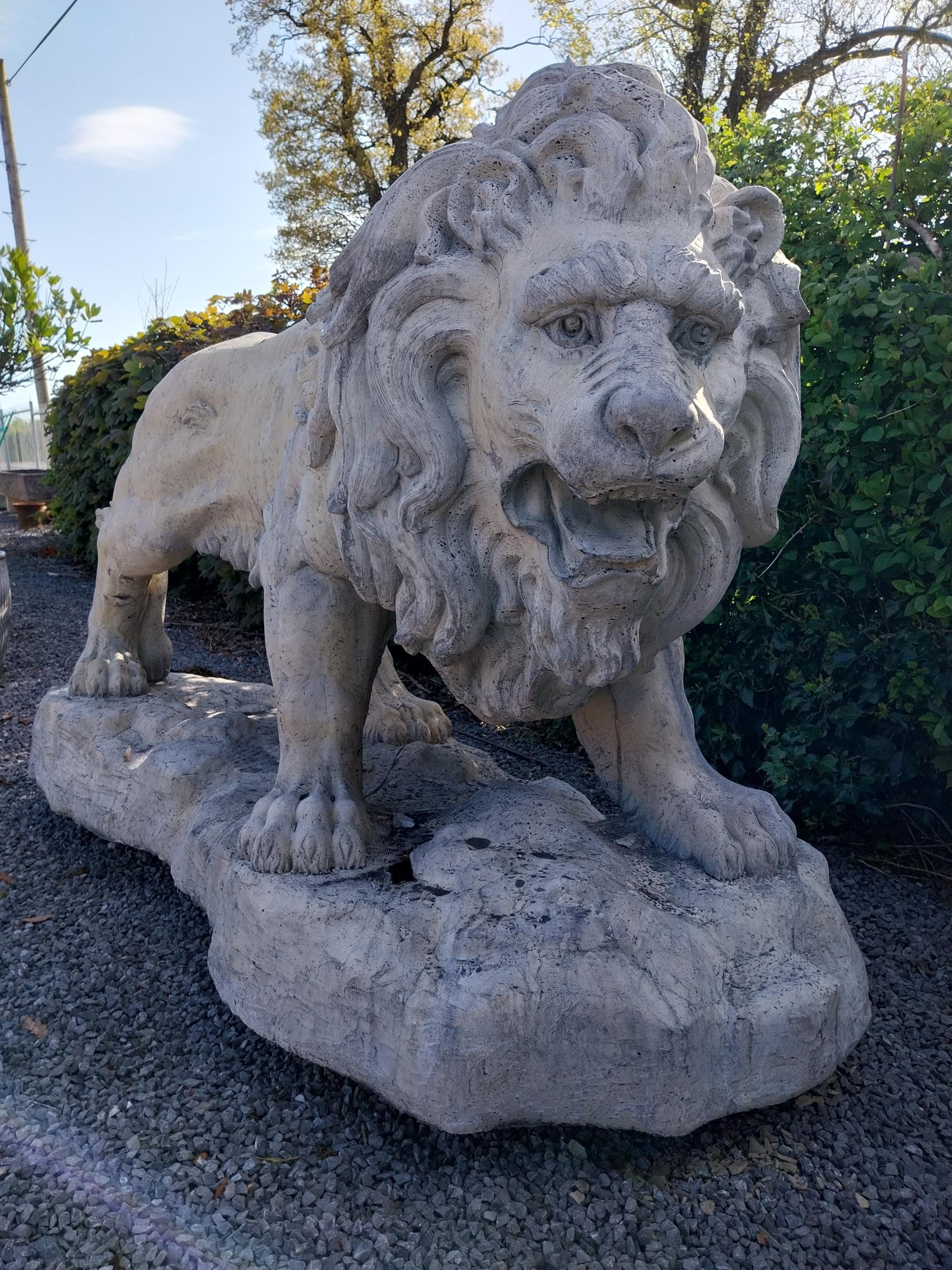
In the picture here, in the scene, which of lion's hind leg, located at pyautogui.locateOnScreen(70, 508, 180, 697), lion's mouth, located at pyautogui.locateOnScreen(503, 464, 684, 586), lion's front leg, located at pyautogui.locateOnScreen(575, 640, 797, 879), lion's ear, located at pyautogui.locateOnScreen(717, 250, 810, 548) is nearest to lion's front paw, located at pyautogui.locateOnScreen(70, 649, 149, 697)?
lion's hind leg, located at pyautogui.locateOnScreen(70, 508, 180, 697)

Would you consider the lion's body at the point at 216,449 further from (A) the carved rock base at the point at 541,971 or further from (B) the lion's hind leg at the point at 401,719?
(A) the carved rock base at the point at 541,971

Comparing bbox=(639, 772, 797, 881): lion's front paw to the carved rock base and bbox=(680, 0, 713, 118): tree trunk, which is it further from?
bbox=(680, 0, 713, 118): tree trunk

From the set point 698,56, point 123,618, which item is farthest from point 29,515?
point 698,56

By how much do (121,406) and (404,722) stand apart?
15.5ft

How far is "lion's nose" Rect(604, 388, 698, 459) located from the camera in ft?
4.79

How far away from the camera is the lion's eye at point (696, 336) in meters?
1.63

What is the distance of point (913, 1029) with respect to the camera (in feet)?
7.76

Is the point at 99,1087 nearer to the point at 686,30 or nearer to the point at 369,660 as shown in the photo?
the point at 369,660

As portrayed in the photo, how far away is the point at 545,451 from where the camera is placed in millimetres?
1593

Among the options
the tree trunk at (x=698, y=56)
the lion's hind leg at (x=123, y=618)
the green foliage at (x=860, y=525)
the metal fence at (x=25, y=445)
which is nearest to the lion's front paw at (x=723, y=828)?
the green foliage at (x=860, y=525)

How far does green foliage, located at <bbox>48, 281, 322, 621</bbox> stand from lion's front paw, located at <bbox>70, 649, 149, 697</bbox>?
272 centimetres

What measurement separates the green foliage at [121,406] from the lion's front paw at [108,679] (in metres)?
2.72

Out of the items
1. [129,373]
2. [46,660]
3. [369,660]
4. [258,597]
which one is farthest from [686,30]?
[369,660]

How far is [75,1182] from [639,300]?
1.78 m
